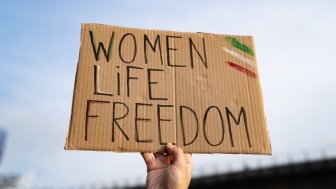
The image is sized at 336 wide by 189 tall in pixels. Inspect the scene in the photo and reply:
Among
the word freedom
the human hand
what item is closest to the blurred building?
the word freedom

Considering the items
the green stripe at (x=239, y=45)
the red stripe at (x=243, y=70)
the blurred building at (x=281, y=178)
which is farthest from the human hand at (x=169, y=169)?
the blurred building at (x=281, y=178)

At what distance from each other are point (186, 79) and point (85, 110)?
0.69 metres

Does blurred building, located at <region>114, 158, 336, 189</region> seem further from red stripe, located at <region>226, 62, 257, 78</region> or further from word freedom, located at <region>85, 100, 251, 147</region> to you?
word freedom, located at <region>85, 100, 251, 147</region>

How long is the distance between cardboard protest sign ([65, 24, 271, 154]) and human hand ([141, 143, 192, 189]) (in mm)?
73

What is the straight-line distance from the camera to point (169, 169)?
2.62 meters

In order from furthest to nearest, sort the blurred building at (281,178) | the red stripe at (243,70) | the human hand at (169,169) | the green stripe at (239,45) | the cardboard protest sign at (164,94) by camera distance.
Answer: the blurred building at (281,178), the green stripe at (239,45), the red stripe at (243,70), the cardboard protest sign at (164,94), the human hand at (169,169)

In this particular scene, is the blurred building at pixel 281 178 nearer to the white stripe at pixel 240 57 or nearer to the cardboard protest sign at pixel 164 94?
the white stripe at pixel 240 57

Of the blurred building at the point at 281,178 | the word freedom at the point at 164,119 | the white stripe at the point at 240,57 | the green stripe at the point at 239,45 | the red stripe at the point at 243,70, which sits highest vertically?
the green stripe at the point at 239,45

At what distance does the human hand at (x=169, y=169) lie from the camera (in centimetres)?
258

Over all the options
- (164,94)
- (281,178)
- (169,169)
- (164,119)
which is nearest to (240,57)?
(164,94)

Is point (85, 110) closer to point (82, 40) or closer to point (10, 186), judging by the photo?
point (82, 40)

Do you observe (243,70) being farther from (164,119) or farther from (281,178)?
(281,178)

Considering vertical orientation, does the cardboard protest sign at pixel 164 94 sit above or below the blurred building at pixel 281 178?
above

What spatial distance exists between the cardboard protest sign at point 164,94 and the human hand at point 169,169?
73 millimetres
